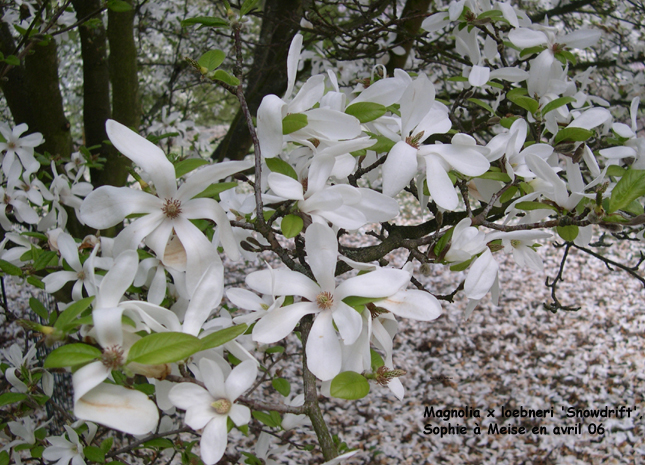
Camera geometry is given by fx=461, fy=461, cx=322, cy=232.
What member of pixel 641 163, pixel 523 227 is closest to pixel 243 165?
pixel 523 227

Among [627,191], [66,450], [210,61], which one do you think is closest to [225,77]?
[210,61]

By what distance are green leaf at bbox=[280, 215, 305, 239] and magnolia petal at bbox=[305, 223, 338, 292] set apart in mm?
19

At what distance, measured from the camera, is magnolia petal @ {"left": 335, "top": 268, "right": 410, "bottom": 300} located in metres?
0.59

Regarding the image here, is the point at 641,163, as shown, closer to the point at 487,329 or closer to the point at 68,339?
the point at 68,339

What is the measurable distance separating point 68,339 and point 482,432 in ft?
9.22

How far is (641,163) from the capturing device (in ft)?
2.70

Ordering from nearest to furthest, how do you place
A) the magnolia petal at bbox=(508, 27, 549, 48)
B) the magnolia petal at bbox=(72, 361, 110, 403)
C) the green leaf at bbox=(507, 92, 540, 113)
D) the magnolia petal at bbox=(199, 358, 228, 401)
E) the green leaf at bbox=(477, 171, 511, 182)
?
the magnolia petal at bbox=(72, 361, 110, 403) < the magnolia petal at bbox=(199, 358, 228, 401) < the green leaf at bbox=(477, 171, 511, 182) < the green leaf at bbox=(507, 92, 540, 113) < the magnolia petal at bbox=(508, 27, 549, 48)

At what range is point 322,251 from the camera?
0.62 meters

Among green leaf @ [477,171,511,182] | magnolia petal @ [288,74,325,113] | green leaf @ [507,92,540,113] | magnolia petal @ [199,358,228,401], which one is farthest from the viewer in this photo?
green leaf @ [507,92,540,113]

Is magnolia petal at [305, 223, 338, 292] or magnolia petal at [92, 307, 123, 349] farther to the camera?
magnolia petal at [305, 223, 338, 292]

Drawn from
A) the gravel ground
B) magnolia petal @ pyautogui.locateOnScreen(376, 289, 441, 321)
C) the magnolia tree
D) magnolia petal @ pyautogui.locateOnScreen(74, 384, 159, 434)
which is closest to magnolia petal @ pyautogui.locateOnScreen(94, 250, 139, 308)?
the magnolia tree

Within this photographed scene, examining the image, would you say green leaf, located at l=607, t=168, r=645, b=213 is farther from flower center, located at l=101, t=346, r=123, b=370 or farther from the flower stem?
flower center, located at l=101, t=346, r=123, b=370

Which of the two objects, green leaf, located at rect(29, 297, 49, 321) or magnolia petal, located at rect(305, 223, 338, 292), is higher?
magnolia petal, located at rect(305, 223, 338, 292)

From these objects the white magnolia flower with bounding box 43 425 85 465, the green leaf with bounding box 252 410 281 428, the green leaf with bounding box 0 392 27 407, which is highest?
the green leaf with bounding box 0 392 27 407
